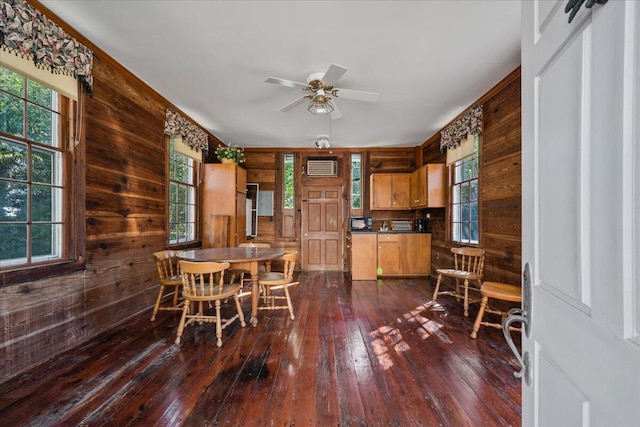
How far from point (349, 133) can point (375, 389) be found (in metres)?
4.07

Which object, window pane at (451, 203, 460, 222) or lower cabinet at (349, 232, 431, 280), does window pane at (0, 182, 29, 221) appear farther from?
window pane at (451, 203, 460, 222)

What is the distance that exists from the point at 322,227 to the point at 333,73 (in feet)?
12.6

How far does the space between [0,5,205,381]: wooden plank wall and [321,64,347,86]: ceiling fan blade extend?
216 cm

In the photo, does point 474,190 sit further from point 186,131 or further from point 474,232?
point 186,131

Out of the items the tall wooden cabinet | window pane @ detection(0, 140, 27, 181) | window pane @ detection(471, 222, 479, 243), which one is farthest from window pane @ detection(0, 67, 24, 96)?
window pane @ detection(471, 222, 479, 243)

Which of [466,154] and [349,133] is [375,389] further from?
[349,133]

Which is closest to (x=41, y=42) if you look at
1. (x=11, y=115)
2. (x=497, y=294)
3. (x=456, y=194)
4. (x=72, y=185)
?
(x=11, y=115)

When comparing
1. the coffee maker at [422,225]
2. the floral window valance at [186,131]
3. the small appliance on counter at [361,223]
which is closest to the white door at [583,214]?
the floral window valance at [186,131]

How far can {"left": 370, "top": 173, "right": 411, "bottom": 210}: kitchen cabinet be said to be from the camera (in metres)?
5.56

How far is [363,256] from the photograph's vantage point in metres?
5.08

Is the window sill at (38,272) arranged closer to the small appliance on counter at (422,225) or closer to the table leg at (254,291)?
the table leg at (254,291)

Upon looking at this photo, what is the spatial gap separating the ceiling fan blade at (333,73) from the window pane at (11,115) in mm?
2406

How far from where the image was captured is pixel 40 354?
6.83 feet

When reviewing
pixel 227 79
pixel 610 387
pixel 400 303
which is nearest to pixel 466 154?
pixel 400 303
